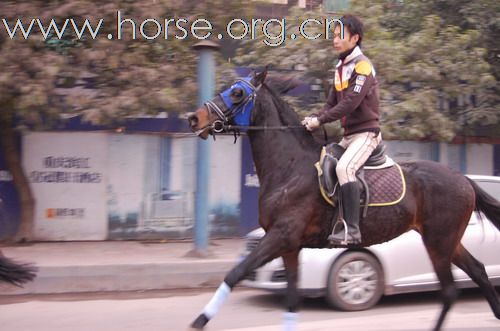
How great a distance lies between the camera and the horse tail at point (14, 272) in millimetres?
5559

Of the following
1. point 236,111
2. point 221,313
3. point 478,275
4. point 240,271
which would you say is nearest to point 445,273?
point 478,275

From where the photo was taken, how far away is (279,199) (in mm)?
5527

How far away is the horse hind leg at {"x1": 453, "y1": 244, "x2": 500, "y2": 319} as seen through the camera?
6203mm

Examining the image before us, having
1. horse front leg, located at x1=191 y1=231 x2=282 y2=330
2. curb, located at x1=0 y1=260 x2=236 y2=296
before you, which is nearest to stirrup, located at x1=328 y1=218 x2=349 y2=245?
horse front leg, located at x1=191 y1=231 x2=282 y2=330

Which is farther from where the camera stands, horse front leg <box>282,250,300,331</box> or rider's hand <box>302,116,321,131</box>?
rider's hand <box>302,116,321,131</box>

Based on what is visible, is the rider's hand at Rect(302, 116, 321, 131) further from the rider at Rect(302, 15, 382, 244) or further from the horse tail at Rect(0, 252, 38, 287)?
the horse tail at Rect(0, 252, 38, 287)

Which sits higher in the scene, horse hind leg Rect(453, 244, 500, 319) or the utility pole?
the utility pole

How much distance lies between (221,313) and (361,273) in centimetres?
175

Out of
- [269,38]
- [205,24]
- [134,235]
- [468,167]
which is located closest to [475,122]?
[468,167]

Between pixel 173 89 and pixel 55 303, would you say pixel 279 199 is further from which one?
pixel 173 89

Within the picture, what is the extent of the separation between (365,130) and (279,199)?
1.07 metres

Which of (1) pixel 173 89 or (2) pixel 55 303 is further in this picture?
(1) pixel 173 89

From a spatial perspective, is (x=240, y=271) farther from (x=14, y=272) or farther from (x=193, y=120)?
(x=14, y=272)

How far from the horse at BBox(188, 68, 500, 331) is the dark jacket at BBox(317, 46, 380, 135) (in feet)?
1.21
